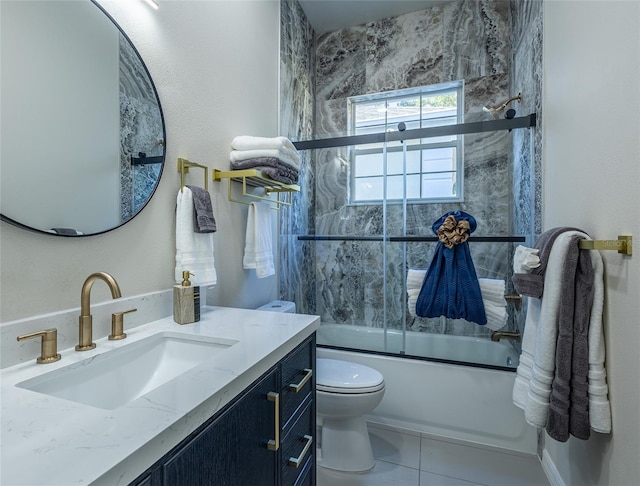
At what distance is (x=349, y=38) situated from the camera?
2.87 m

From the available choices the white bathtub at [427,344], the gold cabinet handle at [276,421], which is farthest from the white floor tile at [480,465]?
the gold cabinet handle at [276,421]

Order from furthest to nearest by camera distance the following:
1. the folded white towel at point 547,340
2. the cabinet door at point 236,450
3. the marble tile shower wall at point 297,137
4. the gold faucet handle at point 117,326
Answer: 1. the marble tile shower wall at point 297,137
2. the folded white towel at point 547,340
3. the gold faucet handle at point 117,326
4. the cabinet door at point 236,450

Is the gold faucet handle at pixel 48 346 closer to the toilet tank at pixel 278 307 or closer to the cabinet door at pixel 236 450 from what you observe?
Result: the cabinet door at pixel 236 450

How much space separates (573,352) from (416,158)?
1.71 meters

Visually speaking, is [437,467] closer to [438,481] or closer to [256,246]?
[438,481]

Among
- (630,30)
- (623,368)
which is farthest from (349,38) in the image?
(623,368)

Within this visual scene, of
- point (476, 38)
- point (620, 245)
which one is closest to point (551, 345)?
point (620, 245)

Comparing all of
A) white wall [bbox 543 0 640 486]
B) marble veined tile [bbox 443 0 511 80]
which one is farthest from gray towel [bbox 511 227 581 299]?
marble veined tile [bbox 443 0 511 80]

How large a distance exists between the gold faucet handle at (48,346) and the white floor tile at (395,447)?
5.24 ft

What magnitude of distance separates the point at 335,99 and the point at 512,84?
55.2 inches

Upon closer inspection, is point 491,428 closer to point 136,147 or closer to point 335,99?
point 136,147

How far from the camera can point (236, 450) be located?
705 millimetres

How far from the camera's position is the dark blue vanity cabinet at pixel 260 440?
0.56 metres

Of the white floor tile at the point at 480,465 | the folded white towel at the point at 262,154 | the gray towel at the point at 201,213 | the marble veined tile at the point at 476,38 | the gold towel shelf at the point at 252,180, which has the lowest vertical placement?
the white floor tile at the point at 480,465
